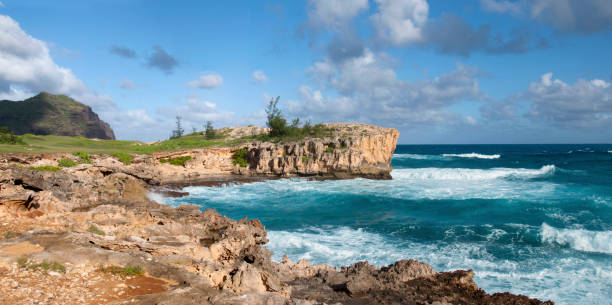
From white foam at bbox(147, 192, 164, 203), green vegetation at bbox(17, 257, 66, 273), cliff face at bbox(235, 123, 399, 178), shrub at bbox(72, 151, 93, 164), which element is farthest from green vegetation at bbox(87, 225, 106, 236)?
cliff face at bbox(235, 123, 399, 178)

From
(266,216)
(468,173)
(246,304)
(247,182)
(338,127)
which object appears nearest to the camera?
(246,304)

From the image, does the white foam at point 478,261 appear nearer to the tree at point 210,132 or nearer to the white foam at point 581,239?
the white foam at point 581,239

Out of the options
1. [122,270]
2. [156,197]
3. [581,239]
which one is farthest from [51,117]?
[581,239]

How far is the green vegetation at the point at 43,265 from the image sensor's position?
5789 millimetres

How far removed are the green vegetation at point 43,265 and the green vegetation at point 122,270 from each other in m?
0.62

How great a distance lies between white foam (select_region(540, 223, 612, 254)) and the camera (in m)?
12.6

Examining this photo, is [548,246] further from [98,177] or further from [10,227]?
[98,177]

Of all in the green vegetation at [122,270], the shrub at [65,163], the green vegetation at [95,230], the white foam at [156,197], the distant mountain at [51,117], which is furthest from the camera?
the distant mountain at [51,117]

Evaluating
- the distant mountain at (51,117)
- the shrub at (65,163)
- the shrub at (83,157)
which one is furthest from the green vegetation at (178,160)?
the distant mountain at (51,117)

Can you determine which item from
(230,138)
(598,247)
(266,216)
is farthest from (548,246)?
(230,138)

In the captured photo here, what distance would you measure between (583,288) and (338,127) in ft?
106

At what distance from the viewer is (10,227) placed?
7957mm

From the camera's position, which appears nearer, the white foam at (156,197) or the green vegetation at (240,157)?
the white foam at (156,197)

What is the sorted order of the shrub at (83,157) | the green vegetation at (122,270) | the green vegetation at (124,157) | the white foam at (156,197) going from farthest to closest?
1. the green vegetation at (124,157)
2. the shrub at (83,157)
3. the white foam at (156,197)
4. the green vegetation at (122,270)
